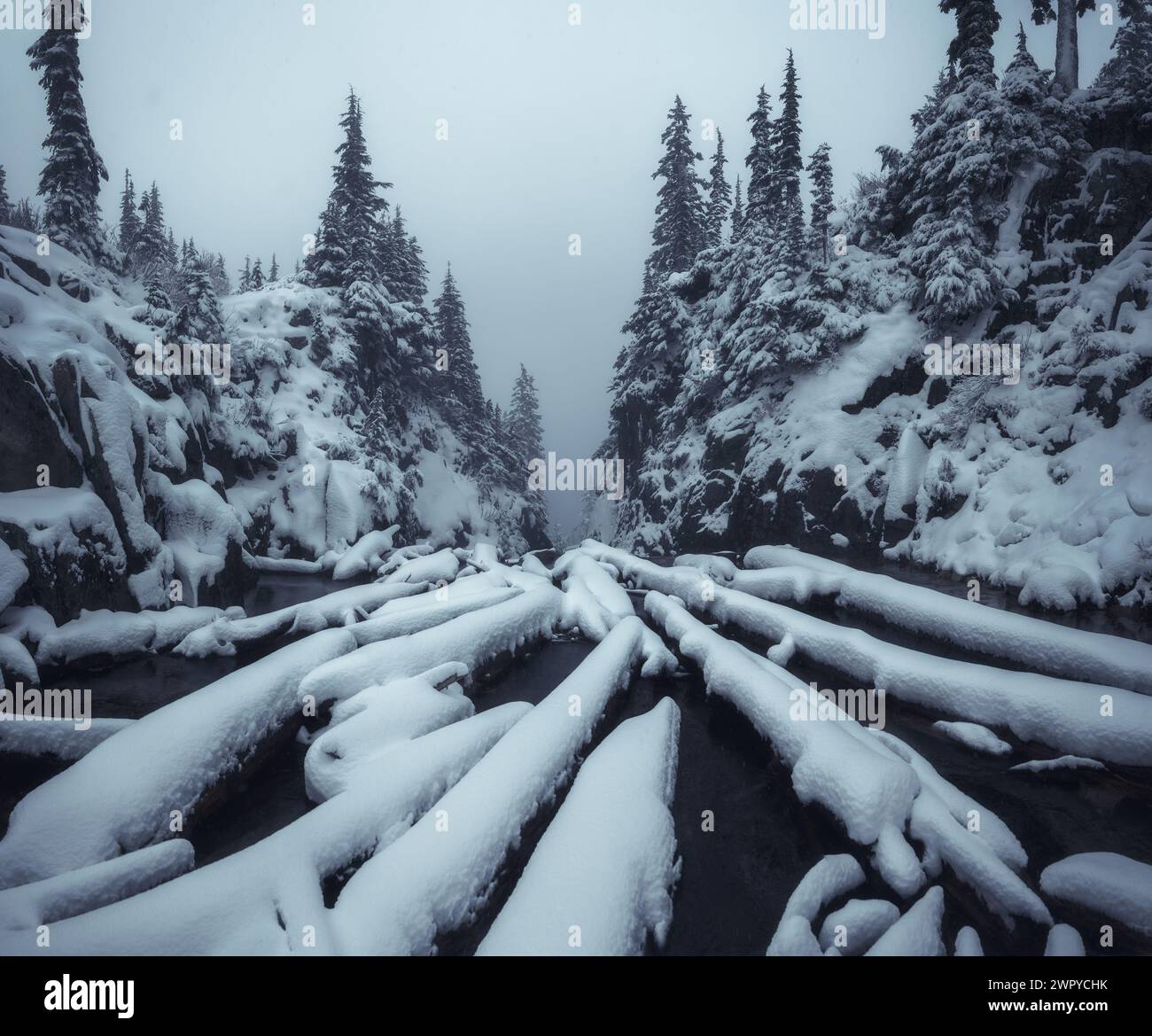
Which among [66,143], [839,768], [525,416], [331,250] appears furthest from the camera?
[525,416]

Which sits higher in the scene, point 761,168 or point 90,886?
point 761,168

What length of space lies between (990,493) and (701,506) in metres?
11.8

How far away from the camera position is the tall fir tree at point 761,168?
93.0ft

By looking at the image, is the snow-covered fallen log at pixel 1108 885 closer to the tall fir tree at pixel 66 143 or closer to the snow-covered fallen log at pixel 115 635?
the snow-covered fallen log at pixel 115 635

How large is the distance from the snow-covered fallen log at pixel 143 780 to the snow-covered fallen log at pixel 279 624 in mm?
3734

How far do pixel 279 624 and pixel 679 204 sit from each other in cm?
3708

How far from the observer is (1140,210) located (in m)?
15.7

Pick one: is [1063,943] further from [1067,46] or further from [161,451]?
[1067,46]

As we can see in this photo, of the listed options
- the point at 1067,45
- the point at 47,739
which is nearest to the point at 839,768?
the point at 47,739

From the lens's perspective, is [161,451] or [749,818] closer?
[749,818]

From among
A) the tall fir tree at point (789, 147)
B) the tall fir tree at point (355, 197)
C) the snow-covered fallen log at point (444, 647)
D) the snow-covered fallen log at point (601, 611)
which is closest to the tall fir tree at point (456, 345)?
the tall fir tree at point (355, 197)

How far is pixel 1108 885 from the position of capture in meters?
3.79
